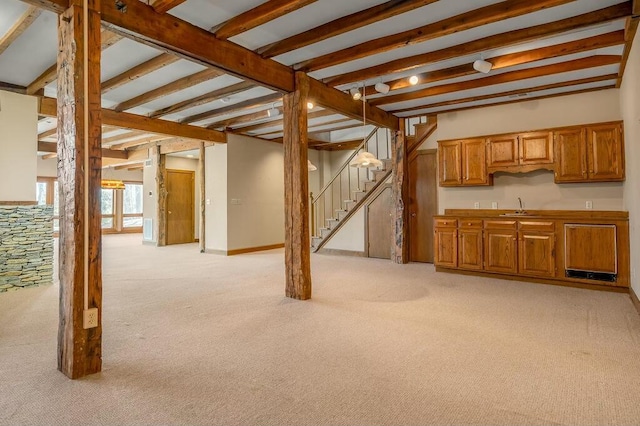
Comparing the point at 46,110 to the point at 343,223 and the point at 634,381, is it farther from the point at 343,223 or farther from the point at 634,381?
the point at 634,381

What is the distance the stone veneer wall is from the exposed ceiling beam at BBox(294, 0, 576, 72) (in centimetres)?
421

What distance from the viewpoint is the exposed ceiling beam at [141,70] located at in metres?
4.16

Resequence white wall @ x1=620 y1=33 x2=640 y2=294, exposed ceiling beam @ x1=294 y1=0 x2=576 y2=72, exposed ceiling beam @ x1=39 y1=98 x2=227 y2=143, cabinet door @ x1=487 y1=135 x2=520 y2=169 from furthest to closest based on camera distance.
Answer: exposed ceiling beam @ x1=39 y1=98 x2=227 y2=143
cabinet door @ x1=487 y1=135 x2=520 y2=169
white wall @ x1=620 y1=33 x2=640 y2=294
exposed ceiling beam @ x1=294 y1=0 x2=576 y2=72

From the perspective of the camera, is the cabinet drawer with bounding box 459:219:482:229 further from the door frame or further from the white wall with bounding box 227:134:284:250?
the door frame

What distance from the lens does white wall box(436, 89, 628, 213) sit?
5.07 meters

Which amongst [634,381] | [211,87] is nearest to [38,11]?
[211,87]

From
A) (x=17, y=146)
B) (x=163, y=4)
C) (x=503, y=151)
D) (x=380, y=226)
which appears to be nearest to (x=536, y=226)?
(x=503, y=151)

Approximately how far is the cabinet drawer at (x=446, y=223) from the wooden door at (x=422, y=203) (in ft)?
2.78

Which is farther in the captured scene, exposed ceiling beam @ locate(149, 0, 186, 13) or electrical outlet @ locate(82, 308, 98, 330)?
exposed ceiling beam @ locate(149, 0, 186, 13)

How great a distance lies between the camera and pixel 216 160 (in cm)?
859

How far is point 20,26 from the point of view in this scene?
3389mm

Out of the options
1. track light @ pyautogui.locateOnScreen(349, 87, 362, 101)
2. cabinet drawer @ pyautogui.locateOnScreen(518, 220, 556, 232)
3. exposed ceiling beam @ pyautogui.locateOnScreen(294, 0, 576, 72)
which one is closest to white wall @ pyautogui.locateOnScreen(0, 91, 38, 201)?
exposed ceiling beam @ pyautogui.locateOnScreen(294, 0, 576, 72)

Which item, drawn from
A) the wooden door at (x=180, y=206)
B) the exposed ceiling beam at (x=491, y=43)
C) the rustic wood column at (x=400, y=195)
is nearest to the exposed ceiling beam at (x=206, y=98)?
the exposed ceiling beam at (x=491, y=43)

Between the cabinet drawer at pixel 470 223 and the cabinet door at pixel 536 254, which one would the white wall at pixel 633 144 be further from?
the cabinet drawer at pixel 470 223
